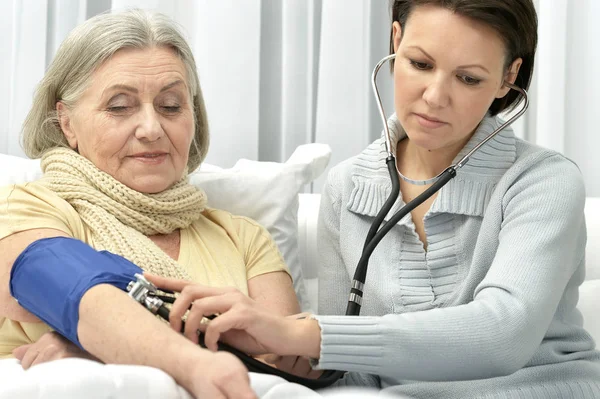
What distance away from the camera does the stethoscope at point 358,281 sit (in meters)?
1.21

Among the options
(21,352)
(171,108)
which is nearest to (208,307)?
(21,352)

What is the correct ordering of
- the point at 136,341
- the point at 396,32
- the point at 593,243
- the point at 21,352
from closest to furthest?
1. the point at 136,341
2. the point at 21,352
3. the point at 396,32
4. the point at 593,243

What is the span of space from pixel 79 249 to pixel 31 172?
58 centimetres

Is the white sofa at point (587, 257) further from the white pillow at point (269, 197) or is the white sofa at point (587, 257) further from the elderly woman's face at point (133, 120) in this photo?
the elderly woman's face at point (133, 120)

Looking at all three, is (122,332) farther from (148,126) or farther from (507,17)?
(507,17)

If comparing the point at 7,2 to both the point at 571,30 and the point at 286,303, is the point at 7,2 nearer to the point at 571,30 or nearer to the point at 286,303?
the point at 286,303

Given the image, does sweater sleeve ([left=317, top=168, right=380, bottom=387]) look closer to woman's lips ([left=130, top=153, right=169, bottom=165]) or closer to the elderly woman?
the elderly woman

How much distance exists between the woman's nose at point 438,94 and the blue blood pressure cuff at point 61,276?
0.57m

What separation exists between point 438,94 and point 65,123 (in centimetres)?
75

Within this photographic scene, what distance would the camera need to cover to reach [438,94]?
1.38 meters

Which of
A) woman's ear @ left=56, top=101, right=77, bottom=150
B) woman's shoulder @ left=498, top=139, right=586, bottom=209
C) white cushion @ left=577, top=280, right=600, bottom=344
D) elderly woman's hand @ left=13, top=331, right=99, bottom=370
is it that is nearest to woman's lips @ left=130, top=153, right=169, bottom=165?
woman's ear @ left=56, top=101, right=77, bottom=150

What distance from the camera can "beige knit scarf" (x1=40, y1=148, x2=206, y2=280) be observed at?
4.75 ft

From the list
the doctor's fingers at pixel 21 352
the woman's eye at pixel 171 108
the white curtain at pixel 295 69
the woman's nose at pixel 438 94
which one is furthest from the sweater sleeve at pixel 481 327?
the white curtain at pixel 295 69

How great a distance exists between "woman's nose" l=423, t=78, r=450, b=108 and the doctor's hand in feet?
1.46
